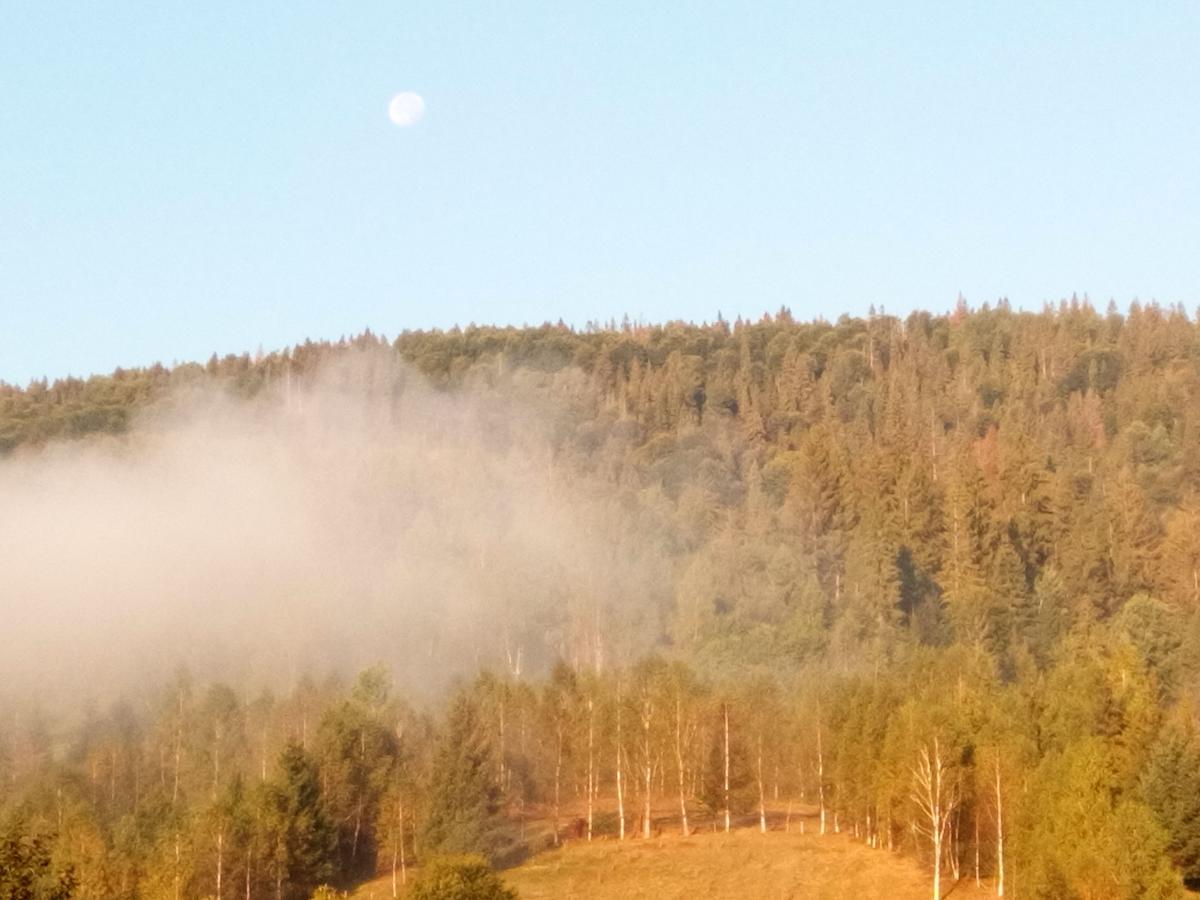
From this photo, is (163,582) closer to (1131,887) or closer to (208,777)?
(208,777)

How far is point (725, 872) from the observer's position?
84.2 m

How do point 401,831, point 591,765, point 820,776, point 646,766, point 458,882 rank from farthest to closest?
point 591,765
point 646,766
point 820,776
point 401,831
point 458,882

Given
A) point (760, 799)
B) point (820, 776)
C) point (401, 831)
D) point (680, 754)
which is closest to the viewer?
point (401, 831)

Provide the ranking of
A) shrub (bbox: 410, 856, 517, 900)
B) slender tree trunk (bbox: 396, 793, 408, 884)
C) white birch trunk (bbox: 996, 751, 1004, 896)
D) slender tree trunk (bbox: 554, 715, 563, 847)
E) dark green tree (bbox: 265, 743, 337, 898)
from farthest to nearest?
slender tree trunk (bbox: 554, 715, 563, 847) < slender tree trunk (bbox: 396, 793, 408, 884) < dark green tree (bbox: 265, 743, 337, 898) < white birch trunk (bbox: 996, 751, 1004, 896) < shrub (bbox: 410, 856, 517, 900)

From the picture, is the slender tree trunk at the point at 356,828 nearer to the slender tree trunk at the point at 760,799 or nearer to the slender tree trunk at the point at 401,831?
the slender tree trunk at the point at 401,831

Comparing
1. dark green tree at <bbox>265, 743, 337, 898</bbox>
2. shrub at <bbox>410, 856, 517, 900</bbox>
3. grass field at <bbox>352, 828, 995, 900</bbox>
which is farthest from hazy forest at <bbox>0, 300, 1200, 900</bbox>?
shrub at <bbox>410, 856, 517, 900</bbox>

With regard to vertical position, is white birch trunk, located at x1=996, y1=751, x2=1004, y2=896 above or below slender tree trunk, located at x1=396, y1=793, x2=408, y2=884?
above

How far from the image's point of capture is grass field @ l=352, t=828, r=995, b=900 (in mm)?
77625

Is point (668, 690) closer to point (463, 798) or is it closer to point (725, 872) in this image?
point (463, 798)

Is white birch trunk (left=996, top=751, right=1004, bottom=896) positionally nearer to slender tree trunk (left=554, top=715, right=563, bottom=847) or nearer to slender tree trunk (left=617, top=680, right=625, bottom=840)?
slender tree trunk (left=617, top=680, right=625, bottom=840)

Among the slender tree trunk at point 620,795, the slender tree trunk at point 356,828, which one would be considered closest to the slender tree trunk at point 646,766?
the slender tree trunk at point 620,795

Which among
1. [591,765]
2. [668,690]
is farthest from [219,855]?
[668,690]

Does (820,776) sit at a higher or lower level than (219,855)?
higher

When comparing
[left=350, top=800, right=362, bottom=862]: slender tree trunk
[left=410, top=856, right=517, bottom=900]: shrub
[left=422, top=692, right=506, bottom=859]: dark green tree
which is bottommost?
[left=350, top=800, right=362, bottom=862]: slender tree trunk
